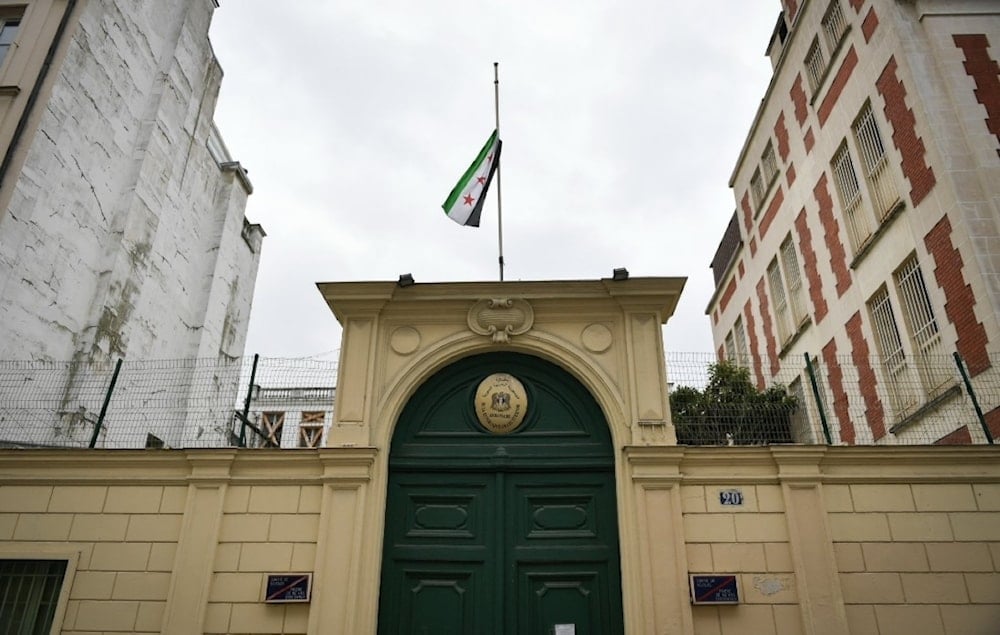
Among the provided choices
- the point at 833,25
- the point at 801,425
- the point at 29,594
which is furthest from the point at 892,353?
the point at 29,594

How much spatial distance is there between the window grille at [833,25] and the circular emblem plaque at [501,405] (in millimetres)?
12526

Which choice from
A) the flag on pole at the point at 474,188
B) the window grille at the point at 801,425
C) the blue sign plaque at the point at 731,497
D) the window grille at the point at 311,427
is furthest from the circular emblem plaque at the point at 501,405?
the window grille at the point at 801,425

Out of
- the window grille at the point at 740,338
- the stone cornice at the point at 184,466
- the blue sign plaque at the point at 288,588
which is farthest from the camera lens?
the window grille at the point at 740,338

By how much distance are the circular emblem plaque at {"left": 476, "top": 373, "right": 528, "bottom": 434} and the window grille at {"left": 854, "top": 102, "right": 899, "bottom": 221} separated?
30.4ft

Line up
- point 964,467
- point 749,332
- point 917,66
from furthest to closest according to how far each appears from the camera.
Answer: point 749,332
point 917,66
point 964,467

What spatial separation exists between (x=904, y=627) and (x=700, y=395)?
3.63 meters

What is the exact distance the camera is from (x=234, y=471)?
8023mm

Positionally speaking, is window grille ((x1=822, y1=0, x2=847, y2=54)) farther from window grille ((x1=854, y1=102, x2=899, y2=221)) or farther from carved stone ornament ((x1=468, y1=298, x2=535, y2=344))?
carved stone ornament ((x1=468, y1=298, x2=535, y2=344))

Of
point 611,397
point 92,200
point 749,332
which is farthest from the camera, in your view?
point 749,332

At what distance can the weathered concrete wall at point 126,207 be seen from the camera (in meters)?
13.0

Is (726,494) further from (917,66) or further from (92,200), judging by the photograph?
(92,200)

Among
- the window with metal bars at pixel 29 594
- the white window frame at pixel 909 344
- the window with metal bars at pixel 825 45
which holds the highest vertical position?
the window with metal bars at pixel 825 45

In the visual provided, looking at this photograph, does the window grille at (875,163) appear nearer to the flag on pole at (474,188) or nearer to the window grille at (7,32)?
the flag on pole at (474,188)

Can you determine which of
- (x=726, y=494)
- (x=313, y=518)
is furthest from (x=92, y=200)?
(x=726, y=494)
